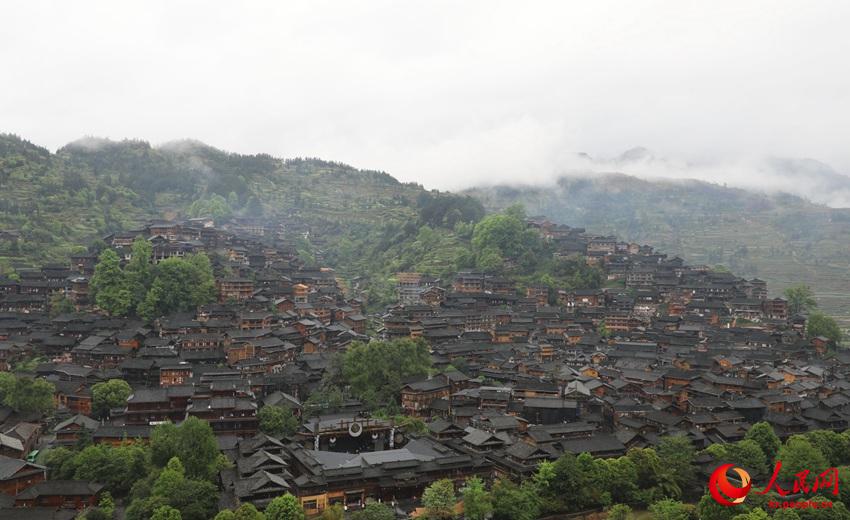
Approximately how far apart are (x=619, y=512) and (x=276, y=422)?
59.7 feet

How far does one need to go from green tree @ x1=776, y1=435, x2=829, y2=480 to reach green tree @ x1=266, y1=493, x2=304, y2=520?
23.3 m

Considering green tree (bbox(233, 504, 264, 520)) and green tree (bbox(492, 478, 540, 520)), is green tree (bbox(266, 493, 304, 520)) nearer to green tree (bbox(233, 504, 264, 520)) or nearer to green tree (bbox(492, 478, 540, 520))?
green tree (bbox(233, 504, 264, 520))

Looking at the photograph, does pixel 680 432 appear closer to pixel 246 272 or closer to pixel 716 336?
pixel 716 336

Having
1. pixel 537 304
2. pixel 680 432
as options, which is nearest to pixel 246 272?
pixel 537 304

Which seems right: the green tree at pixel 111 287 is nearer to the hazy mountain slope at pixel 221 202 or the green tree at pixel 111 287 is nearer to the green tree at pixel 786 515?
the hazy mountain slope at pixel 221 202

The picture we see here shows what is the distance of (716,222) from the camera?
5438 inches

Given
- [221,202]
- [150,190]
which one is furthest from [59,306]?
[150,190]

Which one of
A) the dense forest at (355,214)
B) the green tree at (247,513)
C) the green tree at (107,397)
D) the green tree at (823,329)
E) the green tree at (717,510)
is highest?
the dense forest at (355,214)

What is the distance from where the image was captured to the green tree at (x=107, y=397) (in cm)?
3556

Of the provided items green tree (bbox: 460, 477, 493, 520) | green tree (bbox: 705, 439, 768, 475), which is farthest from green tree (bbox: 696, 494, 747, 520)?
green tree (bbox: 460, 477, 493, 520)

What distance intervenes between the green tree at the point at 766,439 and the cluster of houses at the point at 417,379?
4.34 ft

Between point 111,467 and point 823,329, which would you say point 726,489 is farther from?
point 823,329

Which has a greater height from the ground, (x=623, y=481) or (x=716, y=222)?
(x=716, y=222)

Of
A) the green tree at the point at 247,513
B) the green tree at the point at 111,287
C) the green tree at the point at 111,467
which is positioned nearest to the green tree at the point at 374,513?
the green tree at the point at 247,513
